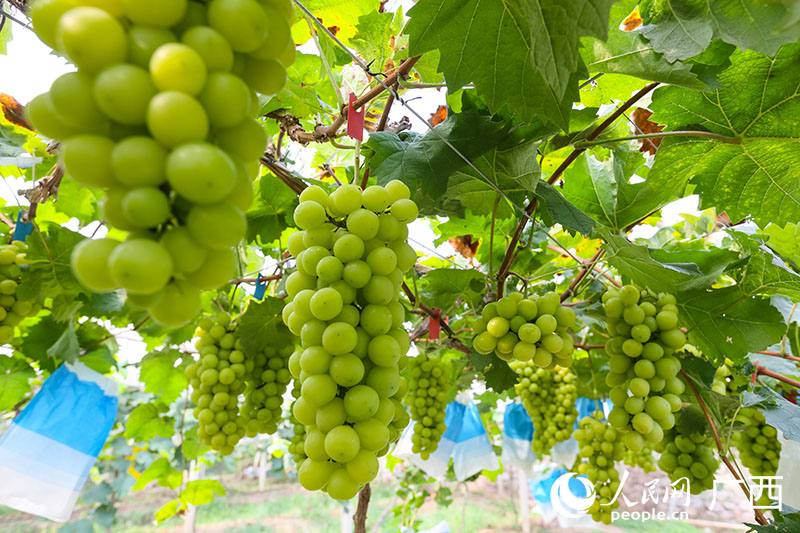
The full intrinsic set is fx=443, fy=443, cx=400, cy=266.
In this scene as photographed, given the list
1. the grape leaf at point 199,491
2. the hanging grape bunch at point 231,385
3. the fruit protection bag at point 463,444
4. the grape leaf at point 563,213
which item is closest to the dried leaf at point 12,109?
the hanging grape bunch at point 231,385

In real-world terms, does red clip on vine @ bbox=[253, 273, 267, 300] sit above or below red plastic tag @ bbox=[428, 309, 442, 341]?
above

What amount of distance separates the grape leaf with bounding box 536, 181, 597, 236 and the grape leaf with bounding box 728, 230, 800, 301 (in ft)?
1.71

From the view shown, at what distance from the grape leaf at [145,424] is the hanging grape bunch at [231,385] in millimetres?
1109

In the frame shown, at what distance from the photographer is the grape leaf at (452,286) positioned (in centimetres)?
138

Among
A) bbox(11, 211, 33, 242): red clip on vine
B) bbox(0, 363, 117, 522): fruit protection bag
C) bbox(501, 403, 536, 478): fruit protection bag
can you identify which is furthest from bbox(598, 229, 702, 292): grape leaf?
bbox(501, 403, 536, 478): fruit protection bag

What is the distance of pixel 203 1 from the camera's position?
35 cm

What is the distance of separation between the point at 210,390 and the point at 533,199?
3.78 ft

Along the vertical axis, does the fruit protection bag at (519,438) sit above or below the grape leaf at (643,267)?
below

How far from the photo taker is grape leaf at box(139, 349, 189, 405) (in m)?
2.10

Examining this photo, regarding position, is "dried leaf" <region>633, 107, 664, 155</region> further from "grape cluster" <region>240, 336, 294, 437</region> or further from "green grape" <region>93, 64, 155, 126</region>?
"green grape" <region>93, 64, 155, 126</region>

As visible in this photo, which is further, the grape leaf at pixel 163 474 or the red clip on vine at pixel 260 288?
the grape leaf at pixel 163 474

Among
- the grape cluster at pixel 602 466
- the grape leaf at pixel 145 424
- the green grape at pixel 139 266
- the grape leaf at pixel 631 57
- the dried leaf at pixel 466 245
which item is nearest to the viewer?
the green grape at pixel 139 266

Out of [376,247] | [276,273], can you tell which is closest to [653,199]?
[376,247]

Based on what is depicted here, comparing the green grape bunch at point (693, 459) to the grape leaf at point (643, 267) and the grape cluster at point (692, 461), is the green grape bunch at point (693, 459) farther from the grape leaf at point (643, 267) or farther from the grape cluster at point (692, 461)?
the grape leaf at point (643, 267)
